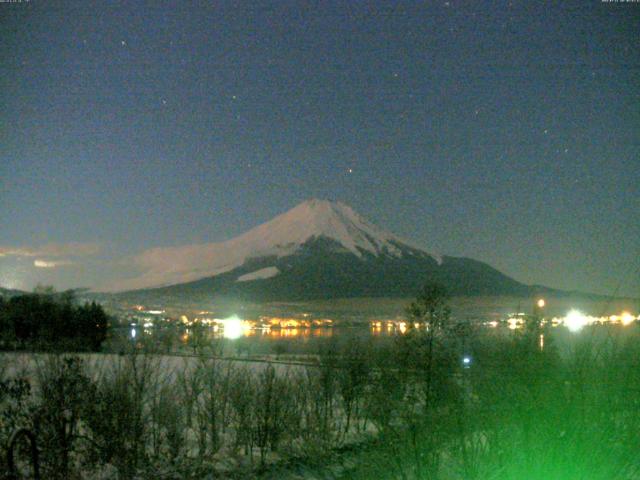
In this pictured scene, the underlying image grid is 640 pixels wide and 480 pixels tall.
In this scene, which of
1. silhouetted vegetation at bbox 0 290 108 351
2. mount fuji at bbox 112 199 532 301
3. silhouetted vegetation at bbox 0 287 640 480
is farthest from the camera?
mount fuji at bbox 112 199 532 301

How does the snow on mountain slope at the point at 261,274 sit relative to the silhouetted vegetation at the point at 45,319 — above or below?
above

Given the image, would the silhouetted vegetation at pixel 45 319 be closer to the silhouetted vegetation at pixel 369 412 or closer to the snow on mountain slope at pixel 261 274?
the silhouetted vegetation at pixel 369 412

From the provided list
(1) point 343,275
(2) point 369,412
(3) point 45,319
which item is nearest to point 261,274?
(1) point 343,275

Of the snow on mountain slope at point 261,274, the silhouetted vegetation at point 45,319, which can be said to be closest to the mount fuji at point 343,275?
the snow on mountain slope at point 261,274

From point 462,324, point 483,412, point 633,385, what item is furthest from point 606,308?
point 462,324

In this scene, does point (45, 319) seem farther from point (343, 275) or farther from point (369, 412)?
point (343, 275)

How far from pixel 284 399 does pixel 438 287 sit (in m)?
7.25

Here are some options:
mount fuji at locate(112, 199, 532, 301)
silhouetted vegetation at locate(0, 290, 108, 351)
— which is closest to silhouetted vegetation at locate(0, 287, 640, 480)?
silhouetted vegetation at locate(0, 290, 108, 351)

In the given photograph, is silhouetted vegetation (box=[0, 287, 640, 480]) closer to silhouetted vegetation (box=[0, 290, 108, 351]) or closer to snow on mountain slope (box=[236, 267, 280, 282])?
silhouetted vegetation (box=[0, 290, 108, 351])

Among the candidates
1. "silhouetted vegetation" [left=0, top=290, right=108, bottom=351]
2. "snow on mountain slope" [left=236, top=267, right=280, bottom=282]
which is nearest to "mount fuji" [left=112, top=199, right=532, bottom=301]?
"snow on mountain slope" [left=236, top=267, right=280, bottom=282]

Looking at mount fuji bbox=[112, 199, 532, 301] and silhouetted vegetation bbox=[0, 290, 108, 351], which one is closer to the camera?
silhouetted vegetation bbox=[0, 290, 108, 351]

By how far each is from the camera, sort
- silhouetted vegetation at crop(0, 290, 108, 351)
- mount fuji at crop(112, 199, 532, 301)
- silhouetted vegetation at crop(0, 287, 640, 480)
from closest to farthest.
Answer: silhouetted vegetation at crop(0, 287, 640, 480)
silhouetted vegetation at crop(0, 290, 108, 351)
mount fuji at crop(112, 199, 532, 301)

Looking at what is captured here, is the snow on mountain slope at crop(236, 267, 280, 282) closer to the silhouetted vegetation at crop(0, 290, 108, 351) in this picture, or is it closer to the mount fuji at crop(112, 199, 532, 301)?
the mount fuji at crop(112, 199, 532, 301)

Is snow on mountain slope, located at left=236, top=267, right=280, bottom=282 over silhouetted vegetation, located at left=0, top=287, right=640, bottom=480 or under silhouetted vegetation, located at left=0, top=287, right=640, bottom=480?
over
